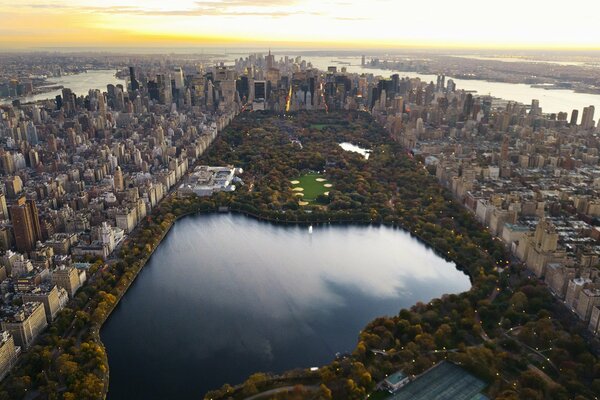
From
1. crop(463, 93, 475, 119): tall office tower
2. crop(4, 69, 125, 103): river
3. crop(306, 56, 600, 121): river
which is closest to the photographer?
crop(463, 93, 475, 119): tall office tower

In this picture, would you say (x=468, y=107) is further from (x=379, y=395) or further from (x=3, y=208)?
(x=379, y=395)

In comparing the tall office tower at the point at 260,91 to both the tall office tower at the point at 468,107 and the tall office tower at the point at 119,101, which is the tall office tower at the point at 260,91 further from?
the tall office tower at the point at 468,107

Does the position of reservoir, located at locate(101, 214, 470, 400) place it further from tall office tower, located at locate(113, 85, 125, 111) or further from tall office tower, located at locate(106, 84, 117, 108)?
tall office tower, located at locate(106, 84, 117, 108)

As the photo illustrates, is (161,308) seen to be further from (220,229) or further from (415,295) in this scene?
(415,295)

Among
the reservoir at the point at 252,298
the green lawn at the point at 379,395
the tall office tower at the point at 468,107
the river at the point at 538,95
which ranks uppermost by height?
the tall office tower at the point at 468,107

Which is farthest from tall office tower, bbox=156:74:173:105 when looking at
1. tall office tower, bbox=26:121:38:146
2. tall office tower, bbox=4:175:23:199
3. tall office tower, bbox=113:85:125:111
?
tall office tower, bbox=4:175:23:199

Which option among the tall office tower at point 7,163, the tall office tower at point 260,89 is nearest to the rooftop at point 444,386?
the tall office tower at point 7,163
